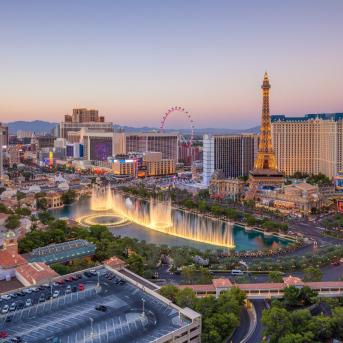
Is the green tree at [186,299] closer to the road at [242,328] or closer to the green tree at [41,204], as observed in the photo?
the road at [242,328]

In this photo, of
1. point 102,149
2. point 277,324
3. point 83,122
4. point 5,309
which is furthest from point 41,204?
point 83,122

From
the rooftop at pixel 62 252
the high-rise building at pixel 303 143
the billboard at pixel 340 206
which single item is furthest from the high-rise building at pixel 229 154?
the rooftop at pixel 62 252

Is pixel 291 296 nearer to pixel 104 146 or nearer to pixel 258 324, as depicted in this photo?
pixel 258 324

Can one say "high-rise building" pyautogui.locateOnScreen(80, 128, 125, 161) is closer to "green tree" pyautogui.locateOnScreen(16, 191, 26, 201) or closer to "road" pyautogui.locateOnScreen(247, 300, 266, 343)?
"green tree" pyautogui.locateOnScreen(16, 191, 26, 201)

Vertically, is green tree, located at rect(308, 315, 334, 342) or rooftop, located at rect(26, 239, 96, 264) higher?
rooftop, located at rect(26, 239, 96, 264)

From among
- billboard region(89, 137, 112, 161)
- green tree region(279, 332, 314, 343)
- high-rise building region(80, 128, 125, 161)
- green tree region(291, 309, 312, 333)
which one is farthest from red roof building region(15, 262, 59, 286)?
billboard region(89, 137, 112, 161)
